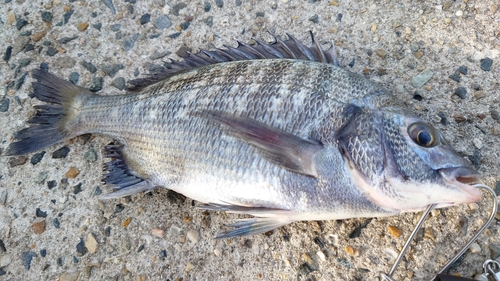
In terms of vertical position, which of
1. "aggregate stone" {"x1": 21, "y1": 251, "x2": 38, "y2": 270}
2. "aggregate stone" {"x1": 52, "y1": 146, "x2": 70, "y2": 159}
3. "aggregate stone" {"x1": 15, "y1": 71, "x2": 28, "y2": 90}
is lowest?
"aggregate stone" {"x1": 21, "y1": 251, "x2": 38, "y2": 270}

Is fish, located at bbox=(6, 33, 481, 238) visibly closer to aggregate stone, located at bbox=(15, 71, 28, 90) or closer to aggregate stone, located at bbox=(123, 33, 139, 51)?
aggregate stone, located at bbox=(123, 33, 139, 51)

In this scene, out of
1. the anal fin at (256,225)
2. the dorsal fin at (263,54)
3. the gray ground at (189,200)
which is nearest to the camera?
the anal fin at (256,225)

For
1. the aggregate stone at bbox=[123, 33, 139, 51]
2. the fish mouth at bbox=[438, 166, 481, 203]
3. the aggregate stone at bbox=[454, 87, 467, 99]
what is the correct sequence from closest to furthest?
1. the fish mouth at bbox=[438, 166, 481, 203]
2. the aggregate stone at bbox=[454, 87, 467, 99]
3. the aggregate stone at bbox=[123, 33, 139, 51]

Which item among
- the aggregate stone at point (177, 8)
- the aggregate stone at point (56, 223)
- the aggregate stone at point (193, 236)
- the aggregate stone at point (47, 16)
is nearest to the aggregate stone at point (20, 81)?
the aggregate stone at point (47, 16)

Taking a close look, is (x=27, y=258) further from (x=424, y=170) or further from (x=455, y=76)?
(x=455, y=76)

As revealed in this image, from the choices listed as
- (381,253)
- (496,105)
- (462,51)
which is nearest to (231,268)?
(381,253)

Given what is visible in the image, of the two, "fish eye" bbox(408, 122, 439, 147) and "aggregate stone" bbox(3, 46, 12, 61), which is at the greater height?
"fish eye" bbox(408, 122, 439, 147)

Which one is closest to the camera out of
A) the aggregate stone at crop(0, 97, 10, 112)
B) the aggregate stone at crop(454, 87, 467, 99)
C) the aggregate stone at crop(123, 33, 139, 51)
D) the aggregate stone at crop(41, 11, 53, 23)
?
the aggregate stone at crop(454, 87, 467, 99)

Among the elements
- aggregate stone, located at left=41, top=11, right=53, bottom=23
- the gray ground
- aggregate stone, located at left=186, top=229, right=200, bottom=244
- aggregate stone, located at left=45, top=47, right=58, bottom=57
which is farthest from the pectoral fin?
aggregate stone, located at left=41, top=11, right=53, bottom=23

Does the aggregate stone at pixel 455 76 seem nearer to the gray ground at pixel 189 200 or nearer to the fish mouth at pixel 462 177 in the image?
the gray ground at pixel 189 200
